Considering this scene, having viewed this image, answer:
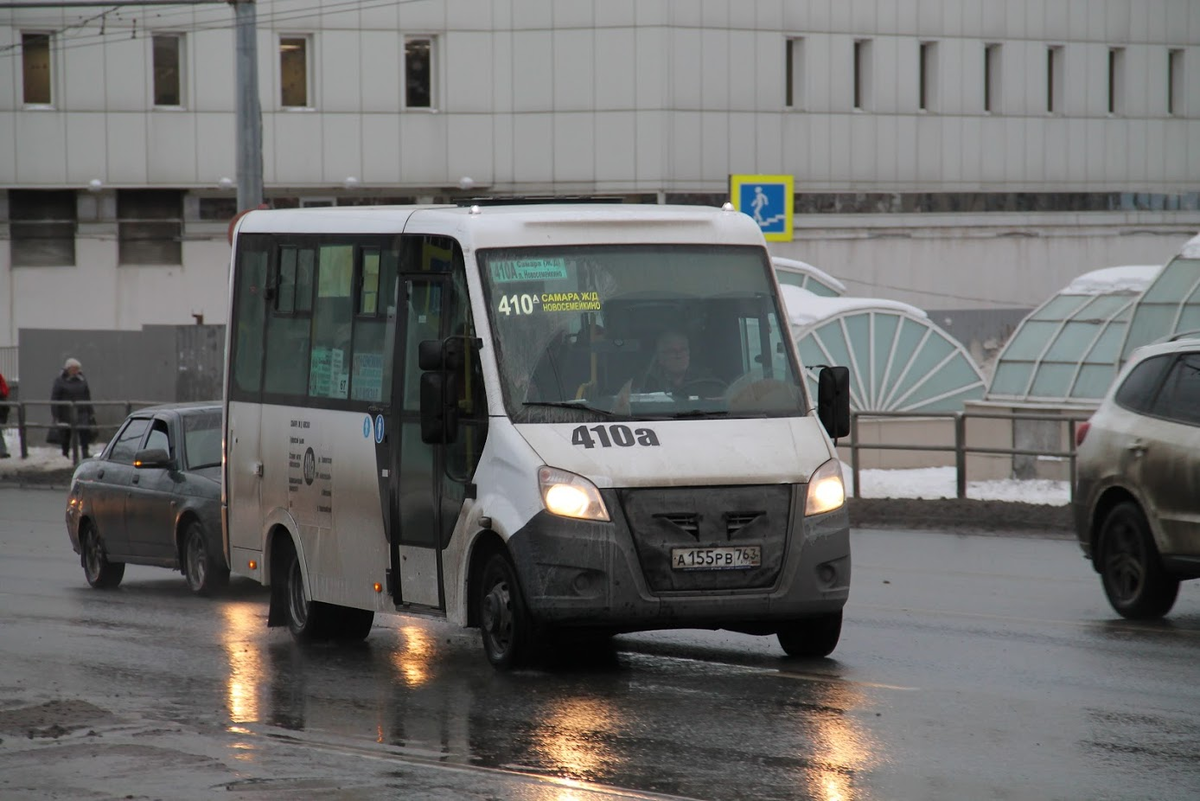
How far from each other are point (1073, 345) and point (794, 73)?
53.9 feet

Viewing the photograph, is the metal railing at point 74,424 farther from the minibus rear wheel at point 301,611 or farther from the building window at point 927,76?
the building window at point 927,76

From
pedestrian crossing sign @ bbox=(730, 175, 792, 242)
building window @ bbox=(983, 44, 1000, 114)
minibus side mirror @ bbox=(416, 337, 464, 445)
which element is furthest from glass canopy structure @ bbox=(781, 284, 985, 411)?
minibus side mirror @ bbox=(416, 337, 464, 445)

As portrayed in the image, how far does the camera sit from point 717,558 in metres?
10.3

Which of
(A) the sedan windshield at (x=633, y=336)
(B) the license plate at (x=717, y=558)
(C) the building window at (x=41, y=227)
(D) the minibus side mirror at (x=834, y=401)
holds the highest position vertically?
(C) the building window at (x=41, y=227)

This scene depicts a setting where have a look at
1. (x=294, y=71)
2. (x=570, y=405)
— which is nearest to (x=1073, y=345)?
(x=294, y=71)

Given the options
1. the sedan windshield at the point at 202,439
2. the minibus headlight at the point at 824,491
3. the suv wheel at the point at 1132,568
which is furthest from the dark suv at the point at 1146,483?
the sedan windshield at the point at 202,439

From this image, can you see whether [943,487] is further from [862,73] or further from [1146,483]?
[862,73]

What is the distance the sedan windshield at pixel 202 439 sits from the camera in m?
16.7

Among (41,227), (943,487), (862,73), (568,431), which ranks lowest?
(943,487)

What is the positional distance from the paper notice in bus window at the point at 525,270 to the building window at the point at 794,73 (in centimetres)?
3946

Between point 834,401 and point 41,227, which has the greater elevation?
point 41,227

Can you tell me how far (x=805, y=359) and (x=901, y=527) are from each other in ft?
50.2

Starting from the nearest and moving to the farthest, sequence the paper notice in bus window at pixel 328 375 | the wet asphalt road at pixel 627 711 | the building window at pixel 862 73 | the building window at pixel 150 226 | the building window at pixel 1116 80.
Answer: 1. the wet asphalt road at pixel 627 711
2. the paper notice in bus window at pixel 328 375
3. the building window at pixel 150 226
4. the building window at pixel 862 73
5. the building window at pixel 1116 80

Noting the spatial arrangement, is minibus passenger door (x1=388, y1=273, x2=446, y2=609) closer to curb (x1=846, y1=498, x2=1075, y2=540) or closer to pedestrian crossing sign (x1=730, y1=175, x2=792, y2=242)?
curb (x1=846, y1=498, x2=1075, y2=540)
